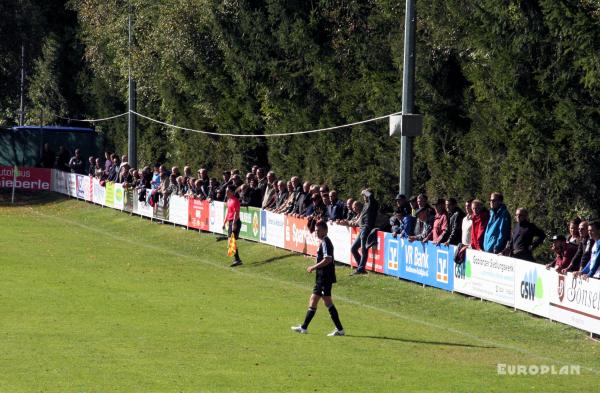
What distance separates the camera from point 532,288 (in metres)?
23.1

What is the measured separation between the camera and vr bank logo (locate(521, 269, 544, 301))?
22844 millimetres

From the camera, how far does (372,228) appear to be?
1172 inches

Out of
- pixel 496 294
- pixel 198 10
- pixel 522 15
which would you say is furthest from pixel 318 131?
pixel 496 294

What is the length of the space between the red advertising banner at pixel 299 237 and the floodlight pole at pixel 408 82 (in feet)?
11.5

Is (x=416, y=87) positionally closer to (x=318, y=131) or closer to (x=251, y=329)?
(x=318, y=131)

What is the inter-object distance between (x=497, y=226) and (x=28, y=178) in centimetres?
3994

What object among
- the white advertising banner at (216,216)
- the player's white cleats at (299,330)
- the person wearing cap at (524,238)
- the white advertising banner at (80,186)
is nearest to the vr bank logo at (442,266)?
the person wearing cap at (524,238)

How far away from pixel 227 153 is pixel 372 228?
22290mm

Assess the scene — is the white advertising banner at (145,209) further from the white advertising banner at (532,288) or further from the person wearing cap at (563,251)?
the person wearing cap at (563,251)

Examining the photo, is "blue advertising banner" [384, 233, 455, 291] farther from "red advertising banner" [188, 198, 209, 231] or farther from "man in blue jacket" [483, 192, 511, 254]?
"red advertising banner" [188, 198, 209, 231]

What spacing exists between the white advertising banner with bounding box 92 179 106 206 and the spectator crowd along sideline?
7.98 m

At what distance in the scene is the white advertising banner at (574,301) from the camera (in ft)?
68.4

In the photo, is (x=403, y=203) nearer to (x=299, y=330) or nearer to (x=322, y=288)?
(x=299, y=330)

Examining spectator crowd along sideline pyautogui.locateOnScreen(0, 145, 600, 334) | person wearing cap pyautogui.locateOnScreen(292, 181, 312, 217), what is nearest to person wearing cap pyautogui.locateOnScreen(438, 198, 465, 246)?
spectator crowd along sideline pyautogui.locateOnScreen(0, 145, 600, 334)
